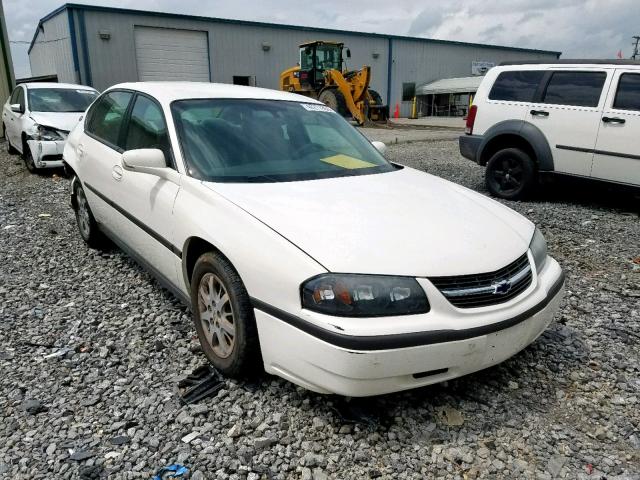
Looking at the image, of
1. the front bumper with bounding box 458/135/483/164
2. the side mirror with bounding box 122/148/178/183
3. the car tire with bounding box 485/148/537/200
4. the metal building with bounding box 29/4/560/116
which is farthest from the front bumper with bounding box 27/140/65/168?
the metal building with bounding box 29/4/560/116

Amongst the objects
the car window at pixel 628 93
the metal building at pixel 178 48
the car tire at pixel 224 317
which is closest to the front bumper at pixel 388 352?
the car tire at pixel 224 317

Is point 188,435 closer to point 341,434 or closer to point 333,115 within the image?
point 341,434

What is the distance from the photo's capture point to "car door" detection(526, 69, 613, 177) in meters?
6.18

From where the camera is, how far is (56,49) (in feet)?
80.3

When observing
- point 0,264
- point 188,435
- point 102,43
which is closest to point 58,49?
point 102,43

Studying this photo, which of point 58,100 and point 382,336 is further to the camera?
point 58,100

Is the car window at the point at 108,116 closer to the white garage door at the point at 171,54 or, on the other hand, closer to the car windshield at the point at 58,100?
the car windshield at the point at 58,100

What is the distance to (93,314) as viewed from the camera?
3.53 metres

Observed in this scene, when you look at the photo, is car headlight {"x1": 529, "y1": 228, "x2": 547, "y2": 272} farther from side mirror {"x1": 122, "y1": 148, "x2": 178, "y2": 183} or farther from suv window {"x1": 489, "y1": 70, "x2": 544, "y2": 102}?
suv window {"x1": 489, "y1": 70, "x2": 544, "y2": 102}

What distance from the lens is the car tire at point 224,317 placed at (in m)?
2.44

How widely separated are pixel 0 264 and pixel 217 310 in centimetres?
300

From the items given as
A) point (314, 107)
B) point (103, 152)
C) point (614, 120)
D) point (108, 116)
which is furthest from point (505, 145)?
point (103, 152)

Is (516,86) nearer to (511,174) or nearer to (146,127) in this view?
(511,174)

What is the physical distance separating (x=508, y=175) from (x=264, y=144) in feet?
15.9
